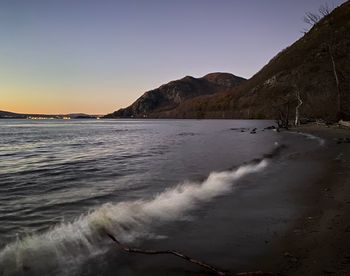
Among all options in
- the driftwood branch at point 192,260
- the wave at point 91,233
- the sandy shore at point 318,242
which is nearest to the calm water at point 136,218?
the wave at point 91,233

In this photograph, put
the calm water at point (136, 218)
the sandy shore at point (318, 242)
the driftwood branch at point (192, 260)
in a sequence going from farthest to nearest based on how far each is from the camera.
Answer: the calm water at point (136, 218), the sandy shore at point (318, 242), the driftwood branch at point (192, 260)

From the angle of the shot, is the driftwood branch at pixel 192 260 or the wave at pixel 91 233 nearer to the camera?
the driftwood branch at pixel 192 260

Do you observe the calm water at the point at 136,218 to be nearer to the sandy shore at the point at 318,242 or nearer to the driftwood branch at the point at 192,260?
the driftwood branch at the point at 192,260

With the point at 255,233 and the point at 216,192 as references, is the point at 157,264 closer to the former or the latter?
the point at 255,233

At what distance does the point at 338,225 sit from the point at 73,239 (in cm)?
613

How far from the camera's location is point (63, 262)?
676cm

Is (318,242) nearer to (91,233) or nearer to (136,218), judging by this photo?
(136,218)

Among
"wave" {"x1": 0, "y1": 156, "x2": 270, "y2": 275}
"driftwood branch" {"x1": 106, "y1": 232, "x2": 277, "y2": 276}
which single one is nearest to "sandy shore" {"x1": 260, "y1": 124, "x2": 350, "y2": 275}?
"driftwood branch" {"x1": 106, "y1": 232, "x2": 277, "y2": 276}

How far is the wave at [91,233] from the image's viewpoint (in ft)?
22.1

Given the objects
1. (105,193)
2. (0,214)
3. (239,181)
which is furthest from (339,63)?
(0,214)

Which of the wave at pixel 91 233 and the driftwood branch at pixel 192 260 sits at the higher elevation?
the driftwood branch at pixel 192 260

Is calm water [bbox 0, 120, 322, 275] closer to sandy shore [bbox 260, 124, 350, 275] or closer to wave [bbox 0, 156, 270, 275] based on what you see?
wave [bbox 0, 156, 270, 275]

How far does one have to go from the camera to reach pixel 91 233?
8523 millimetres

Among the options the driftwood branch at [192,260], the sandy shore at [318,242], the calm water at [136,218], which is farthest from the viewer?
the calm water at [136,218]
